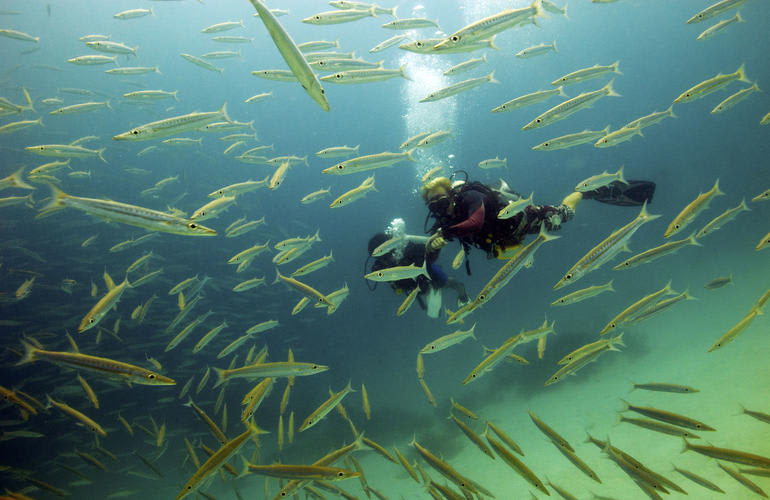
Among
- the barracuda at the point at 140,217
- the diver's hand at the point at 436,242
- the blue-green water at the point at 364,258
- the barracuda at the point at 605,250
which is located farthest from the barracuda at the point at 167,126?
the blue-green water at the point at 364,258

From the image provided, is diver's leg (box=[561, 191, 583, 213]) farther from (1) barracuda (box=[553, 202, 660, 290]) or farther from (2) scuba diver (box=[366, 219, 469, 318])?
(1) barracuda (box=[553, 202, 660, 290])

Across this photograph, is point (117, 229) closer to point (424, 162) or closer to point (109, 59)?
point (109, 59)

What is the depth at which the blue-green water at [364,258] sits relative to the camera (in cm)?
1045

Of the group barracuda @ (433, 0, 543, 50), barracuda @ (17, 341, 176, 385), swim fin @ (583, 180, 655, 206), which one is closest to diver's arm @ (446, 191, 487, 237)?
barracuda @ (433, 0, 543, 50)

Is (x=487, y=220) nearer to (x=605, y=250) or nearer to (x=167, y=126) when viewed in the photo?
(x=605, y=250)

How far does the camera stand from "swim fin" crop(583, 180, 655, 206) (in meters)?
5.67

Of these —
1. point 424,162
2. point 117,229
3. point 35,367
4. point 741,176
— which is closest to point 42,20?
point 117,229

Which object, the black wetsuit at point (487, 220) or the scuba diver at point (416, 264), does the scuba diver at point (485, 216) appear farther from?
the scuba diver at point (416, 264)

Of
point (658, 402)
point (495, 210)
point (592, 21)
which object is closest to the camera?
point (495, 210)

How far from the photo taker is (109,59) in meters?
6.79

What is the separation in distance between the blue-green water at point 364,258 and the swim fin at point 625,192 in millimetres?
3244

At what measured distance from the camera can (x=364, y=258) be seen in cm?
2648

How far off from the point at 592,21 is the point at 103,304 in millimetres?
44354

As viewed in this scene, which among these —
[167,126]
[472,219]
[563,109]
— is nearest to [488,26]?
[563,109]
